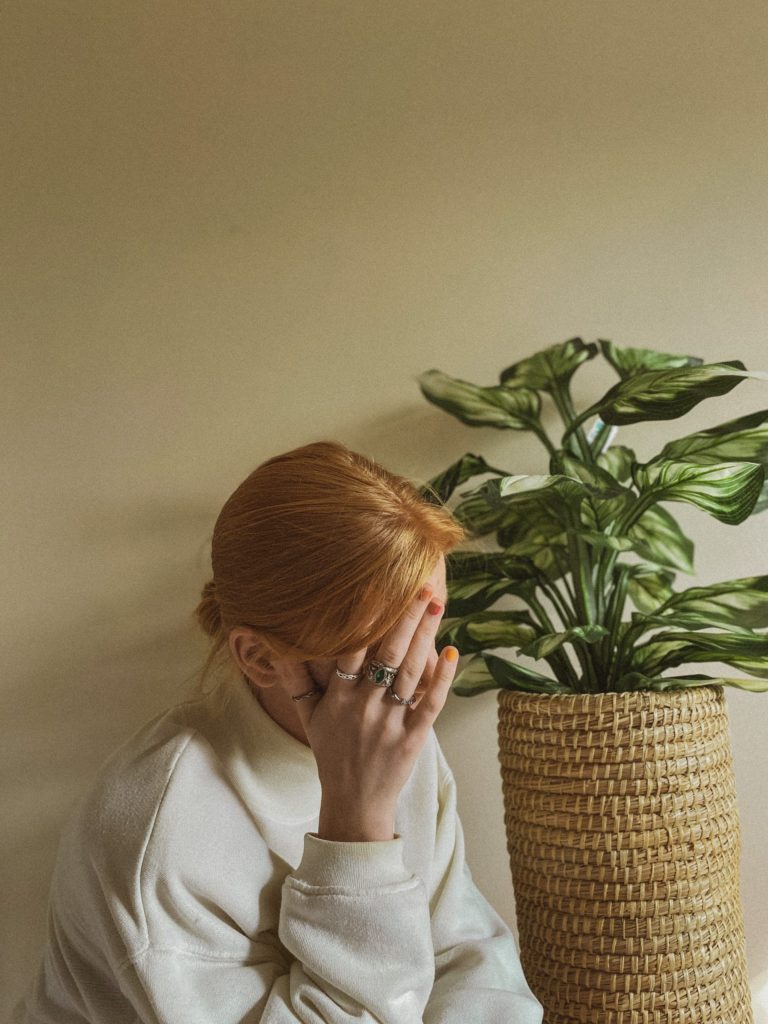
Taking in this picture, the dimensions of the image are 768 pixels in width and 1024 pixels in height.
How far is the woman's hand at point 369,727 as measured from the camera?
952 millimetres

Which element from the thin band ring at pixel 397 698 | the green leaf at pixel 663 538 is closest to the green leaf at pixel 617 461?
the green leaf at pixel 663 538

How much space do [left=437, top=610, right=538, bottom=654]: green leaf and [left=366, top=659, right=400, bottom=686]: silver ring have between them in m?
0.31

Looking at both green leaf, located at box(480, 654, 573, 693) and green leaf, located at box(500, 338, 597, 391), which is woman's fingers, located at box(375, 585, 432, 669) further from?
green leaf, located at box(500, 338, 597, 391)

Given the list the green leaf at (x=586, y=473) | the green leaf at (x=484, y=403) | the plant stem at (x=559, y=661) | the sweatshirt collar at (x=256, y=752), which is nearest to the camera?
the sweatshirt collar at (x=256, y=752)

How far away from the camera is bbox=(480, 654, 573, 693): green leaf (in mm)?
1156

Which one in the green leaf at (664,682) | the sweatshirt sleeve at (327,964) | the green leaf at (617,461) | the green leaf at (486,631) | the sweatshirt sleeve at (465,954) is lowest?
the sweatshirt sleeve at (465,954)

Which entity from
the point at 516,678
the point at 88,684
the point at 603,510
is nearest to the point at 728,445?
the point at 603,510

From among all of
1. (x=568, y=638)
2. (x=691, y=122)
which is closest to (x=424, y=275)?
(x=691, y=122)

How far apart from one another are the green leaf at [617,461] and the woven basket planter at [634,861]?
1.14ft

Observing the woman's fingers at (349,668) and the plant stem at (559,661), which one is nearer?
the woman's fingers at (349,668)

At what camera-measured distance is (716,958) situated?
44.0 inches

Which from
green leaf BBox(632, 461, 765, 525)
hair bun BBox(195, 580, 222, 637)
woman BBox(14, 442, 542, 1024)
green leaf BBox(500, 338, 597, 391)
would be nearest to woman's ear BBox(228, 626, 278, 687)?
woman BBox(14, 442, 542, 1024)

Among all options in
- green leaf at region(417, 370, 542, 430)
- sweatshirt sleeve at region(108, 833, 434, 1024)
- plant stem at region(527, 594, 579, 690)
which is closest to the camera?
sweatshirt sleeve at region(108, 833, 434, 1024)

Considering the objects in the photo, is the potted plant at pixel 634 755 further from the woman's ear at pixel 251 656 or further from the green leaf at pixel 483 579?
the woman's ear at pixel 251 656
